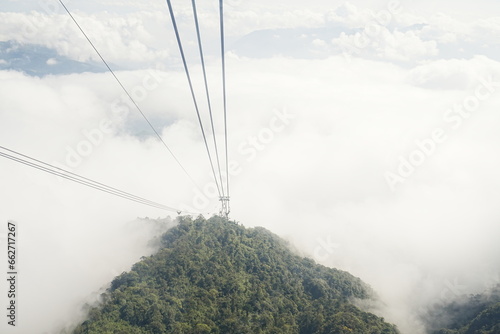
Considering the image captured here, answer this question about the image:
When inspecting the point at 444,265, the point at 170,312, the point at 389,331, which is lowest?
the point at 389,331

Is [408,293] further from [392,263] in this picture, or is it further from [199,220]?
[199,220]

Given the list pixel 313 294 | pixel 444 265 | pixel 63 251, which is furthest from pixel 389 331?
pixel 444 265

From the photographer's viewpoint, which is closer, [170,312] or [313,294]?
[170,312]

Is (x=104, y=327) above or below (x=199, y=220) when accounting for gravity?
below

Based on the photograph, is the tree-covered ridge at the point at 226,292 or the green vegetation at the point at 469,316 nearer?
the tree-covered ridge at the point at 226,292

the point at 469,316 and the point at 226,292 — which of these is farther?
the point at 469,316

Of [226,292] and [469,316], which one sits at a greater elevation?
[226,292]

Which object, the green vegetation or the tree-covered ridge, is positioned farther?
the green vegetation

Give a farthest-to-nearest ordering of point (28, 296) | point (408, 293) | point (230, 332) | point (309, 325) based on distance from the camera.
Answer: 1. point (408, 293)
2. point (28, 296)
3. point (309, 325)
4. point (230, 332)
